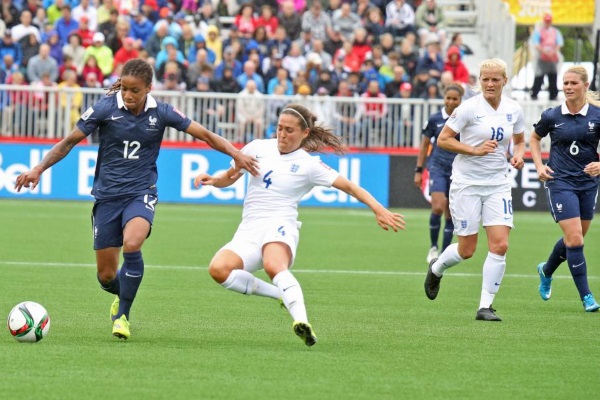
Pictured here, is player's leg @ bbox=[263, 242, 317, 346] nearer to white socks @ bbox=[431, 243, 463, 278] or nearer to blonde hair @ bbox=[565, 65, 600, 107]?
white socks @ bbox=[431, 243, 463, 278]

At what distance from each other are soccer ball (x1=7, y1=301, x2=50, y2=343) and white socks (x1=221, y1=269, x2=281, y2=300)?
1.27m

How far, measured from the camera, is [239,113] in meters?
24.7

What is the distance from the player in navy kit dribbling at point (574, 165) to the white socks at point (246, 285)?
3187 millimetres

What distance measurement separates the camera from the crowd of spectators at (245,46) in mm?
25375

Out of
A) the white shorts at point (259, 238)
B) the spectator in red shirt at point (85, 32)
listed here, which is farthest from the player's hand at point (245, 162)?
the spectator in red shirt at point (85, 32)

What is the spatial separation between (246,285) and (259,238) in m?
0.35

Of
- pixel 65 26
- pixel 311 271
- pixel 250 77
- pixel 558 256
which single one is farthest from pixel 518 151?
pixel 65 26

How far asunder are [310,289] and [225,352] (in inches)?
171

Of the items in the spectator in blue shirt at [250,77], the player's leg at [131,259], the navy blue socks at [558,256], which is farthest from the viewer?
the spectator in blue shirt at [250,77]

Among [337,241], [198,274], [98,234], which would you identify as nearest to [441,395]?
[98,234]

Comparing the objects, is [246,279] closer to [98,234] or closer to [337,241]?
[98,234]

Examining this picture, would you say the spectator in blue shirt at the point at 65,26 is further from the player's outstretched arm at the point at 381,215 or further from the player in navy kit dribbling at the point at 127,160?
the player's outstretched arm at the point at 381,215

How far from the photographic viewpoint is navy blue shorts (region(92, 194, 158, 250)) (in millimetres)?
8906

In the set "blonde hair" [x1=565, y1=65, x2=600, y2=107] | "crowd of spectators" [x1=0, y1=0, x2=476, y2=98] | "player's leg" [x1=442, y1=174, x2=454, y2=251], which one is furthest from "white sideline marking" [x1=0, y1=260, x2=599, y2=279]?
"crowd of spectators" [x1=0, y1=0, x2=476, y2=98]
